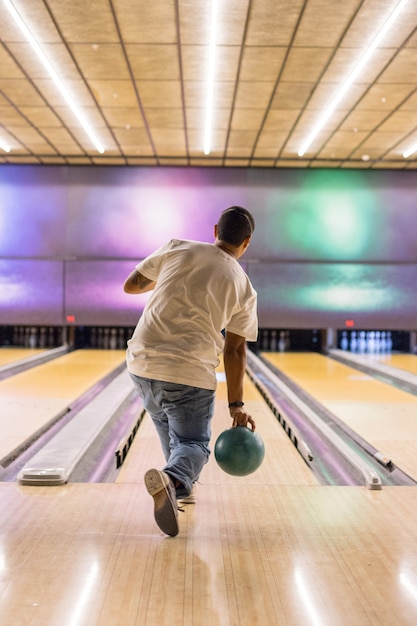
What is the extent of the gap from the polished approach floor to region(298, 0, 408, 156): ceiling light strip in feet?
10.7

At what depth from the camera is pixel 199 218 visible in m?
9.71

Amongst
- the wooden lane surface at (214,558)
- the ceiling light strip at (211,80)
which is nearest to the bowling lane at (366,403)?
the wooden lane surface at (214,558)

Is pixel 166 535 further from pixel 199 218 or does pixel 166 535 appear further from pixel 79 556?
pixel 199 218

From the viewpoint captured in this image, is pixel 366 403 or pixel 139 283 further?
pixel 366 403

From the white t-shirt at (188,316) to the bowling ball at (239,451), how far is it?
0.67 feet

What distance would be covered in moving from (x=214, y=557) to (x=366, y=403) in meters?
3.34

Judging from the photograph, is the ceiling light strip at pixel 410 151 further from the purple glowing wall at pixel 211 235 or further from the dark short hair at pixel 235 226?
the dark short hair at pixel 235 226

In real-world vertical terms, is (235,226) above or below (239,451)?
above

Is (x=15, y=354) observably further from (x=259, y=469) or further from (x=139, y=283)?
(x=139, y=283)

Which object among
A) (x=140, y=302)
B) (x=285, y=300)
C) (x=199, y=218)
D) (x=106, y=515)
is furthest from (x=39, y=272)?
(x=106, y=515)

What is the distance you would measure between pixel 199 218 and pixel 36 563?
26.4ft

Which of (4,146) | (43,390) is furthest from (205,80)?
(4,146)

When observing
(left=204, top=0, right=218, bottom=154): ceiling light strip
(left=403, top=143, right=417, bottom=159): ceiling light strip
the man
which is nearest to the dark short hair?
the man

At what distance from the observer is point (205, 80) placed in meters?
5.95
